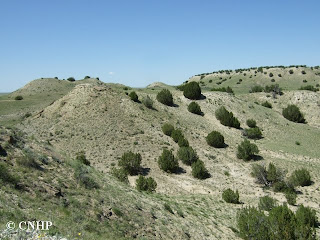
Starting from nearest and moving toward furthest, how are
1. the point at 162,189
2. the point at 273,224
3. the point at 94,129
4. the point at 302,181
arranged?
the point at 273,224
the point at 162,189
the point at 302,181
the point at 94,129

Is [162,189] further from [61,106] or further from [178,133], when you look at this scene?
[61,106]

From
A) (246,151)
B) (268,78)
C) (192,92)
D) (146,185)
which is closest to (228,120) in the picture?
(192,92)

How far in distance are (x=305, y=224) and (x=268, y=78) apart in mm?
79832

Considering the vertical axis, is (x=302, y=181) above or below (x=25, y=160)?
below

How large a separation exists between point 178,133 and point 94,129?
10054 mm

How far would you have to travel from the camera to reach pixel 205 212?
1827cm

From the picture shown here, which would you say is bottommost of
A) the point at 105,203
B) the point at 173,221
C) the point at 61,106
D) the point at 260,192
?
the point at 260,192

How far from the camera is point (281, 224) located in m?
14.3

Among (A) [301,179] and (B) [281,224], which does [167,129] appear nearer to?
(A) [301,179]

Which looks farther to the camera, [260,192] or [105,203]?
[260,192]

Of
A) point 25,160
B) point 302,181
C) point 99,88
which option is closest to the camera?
point 25,160

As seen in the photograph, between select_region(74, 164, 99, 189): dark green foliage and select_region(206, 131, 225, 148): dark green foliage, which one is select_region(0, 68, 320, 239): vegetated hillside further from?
select_region(206, 131, 225, 148): dark green foliage

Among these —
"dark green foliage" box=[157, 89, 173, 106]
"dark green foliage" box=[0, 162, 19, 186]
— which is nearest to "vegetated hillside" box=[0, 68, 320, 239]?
"dark green foliage" box=[157, 89, 173, 106]

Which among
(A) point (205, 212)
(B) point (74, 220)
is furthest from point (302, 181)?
(B) point (74, 220)
